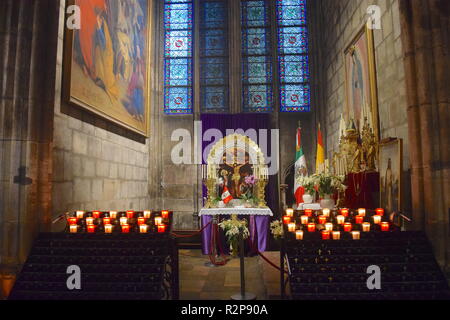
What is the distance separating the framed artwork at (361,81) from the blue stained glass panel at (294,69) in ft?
8.91

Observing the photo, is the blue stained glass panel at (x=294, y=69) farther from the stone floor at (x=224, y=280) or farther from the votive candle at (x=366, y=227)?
the votive candle at (x=366, y=227)

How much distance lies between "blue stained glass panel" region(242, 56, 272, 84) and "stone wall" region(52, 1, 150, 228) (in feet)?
13.9

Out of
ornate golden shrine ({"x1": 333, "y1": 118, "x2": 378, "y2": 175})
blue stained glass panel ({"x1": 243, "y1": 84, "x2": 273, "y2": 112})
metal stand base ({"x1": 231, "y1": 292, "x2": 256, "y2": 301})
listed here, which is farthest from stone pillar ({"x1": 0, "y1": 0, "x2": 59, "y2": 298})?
blue stained glass panel ({"x1": 243, "y1": 84, "x2": 273, "y2": 112})

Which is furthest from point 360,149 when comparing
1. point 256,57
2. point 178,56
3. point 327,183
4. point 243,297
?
point 178,56

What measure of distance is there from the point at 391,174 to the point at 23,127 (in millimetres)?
5389

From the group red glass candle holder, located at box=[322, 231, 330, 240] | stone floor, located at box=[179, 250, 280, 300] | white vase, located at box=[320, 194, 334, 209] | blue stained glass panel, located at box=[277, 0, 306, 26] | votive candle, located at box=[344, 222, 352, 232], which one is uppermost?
blue stained glass panel, located at box=[277, 0, 306, 26]

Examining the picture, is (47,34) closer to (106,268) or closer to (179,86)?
(106,268)

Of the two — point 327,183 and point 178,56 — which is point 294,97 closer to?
point 178,56

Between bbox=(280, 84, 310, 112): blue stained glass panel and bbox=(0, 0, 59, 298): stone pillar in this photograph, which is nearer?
bbox=(0, 0, 59, 298): stone pillar

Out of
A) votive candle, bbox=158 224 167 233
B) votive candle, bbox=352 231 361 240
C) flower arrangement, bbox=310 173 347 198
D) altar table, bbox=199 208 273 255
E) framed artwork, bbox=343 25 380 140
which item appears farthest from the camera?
altar table, bbox=199 208 273 255

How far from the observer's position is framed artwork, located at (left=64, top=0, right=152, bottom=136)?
5.43 m

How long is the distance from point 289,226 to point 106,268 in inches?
92.3

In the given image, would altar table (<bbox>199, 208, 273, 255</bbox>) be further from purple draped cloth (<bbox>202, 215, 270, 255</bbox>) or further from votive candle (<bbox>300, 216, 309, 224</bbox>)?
votive candle (<bbox>300, 216, 309, 224</bbox>)
